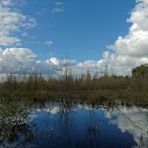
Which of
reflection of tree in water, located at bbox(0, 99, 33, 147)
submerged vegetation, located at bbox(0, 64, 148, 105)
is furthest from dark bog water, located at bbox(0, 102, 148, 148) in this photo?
submerged vegetation, located at bbox(0, 64, 148, 105)

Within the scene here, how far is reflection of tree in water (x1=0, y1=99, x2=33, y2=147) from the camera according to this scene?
35.5 feet

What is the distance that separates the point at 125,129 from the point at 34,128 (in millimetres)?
3415

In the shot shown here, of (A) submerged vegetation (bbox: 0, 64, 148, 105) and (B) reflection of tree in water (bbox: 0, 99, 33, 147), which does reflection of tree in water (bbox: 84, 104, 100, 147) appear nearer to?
(B) reflection of tree in water (bbox: 0, 99, 33, 147)

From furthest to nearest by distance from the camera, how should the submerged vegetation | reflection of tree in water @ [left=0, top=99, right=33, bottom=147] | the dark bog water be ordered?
the submerged vegetation < reflection of tree in water @ [left=0, top=99, right=33, bottom=147] < the dark bog water

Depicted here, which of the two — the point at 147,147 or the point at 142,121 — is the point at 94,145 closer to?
the point at 147,147

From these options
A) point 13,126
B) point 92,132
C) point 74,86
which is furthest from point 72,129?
point 74,86

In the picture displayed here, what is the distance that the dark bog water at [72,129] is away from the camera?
10656 millimetres

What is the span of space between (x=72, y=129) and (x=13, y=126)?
7.56 feet

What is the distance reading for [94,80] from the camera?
32.8 m

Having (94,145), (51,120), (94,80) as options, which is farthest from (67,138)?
(94,80)

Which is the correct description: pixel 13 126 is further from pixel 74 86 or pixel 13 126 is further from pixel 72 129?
pixel 74 86

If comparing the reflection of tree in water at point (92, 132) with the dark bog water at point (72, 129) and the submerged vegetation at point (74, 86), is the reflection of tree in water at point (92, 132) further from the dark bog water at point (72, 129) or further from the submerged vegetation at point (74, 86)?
the submerged vegetation at point (74, 86)

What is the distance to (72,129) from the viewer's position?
43.0ft

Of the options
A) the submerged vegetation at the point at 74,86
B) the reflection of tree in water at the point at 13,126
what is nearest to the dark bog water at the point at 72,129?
the reflection of tree in water at the point at 13,126
